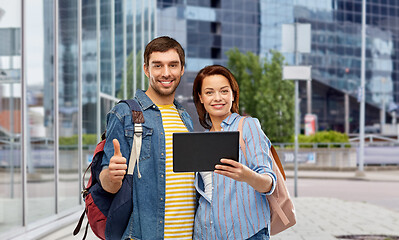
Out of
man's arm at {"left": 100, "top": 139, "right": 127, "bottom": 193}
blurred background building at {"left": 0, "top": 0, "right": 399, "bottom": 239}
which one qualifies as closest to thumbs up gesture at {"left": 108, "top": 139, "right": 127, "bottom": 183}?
Answer: man's arm at {"left": 100, "top": 139, "right": 127, "bottom": 193}

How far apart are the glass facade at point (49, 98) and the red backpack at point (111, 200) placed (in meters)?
4.29

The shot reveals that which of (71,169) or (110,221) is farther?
(71,169)

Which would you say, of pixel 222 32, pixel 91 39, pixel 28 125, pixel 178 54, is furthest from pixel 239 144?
pixel 222 32

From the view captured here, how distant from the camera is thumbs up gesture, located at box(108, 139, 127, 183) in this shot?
94.1 inches

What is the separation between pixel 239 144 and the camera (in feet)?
8.25

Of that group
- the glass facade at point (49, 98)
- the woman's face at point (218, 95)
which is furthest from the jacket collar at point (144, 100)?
the glass facade at point (49, 98)

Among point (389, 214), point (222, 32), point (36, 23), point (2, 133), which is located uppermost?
point (222, 32)

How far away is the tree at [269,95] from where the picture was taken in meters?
41.9

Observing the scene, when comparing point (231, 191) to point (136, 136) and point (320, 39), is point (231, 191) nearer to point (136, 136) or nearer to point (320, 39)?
point (136, 136)

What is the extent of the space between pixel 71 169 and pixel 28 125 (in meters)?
2.16

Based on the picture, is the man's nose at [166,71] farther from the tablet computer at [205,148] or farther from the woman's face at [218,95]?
the tablet computer at [205,148]

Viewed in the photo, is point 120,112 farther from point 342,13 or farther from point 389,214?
point 342,13

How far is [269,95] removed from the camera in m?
43.1

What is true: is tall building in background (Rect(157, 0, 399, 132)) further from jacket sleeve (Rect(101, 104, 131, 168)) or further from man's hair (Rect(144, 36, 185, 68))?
jacket sleeve (Rect(101, 104, 131, 168))
